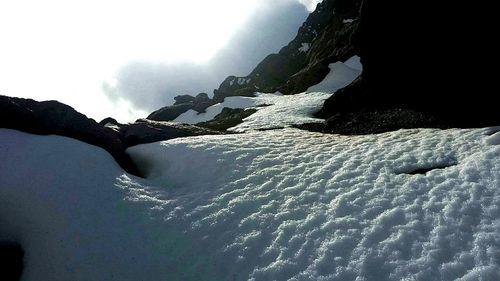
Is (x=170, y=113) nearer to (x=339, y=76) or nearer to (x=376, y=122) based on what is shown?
(x=339, y=76)

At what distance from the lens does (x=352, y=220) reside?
13.8m

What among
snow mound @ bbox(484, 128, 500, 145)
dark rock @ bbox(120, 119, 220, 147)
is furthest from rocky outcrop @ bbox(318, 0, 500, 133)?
dark rock @ bbox(120, 119, 220, 147)

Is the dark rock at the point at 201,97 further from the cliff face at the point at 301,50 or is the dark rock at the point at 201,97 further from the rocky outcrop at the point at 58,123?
the rocky outcrop at the point at 58,123

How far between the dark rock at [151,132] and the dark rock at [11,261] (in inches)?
442

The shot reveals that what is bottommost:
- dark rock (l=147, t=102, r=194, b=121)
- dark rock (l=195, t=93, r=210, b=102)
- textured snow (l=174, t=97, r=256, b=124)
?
textured snow (l=174, t=97, r=256, b=124)

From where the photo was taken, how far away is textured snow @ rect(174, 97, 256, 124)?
62250 millimetres

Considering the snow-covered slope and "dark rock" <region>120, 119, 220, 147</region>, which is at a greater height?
"dark rock" <region>120, 119, 220, 147</region>

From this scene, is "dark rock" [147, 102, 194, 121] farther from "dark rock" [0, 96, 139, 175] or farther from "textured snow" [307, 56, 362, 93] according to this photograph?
"dark rock" [0, 96, 139, 175]

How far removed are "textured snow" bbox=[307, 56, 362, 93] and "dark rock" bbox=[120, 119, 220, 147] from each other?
121 ft

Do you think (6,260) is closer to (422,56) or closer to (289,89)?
(422,56)

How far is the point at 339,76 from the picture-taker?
67.4 m

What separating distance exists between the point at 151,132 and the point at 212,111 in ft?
128

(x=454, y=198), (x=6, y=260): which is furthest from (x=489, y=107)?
(x=6, y=260)

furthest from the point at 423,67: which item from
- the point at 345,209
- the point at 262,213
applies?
the point at 262,213
